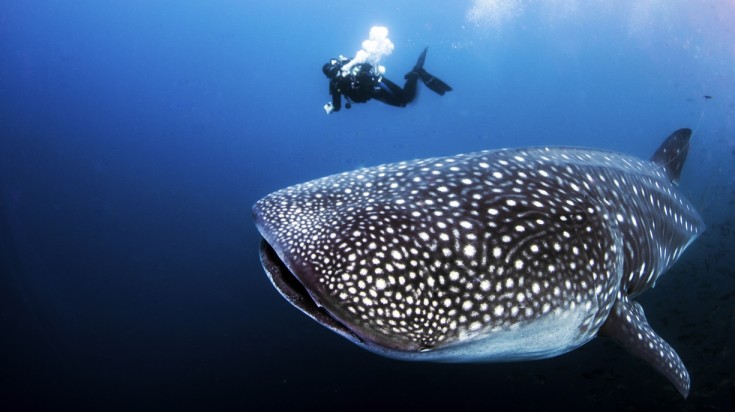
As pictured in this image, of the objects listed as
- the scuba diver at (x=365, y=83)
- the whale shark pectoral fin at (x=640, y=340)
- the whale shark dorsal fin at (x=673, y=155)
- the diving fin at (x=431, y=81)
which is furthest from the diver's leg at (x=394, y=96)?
the whale shark pectoral fin at (x=640, y=340)

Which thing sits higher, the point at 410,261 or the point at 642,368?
the point at 410,261

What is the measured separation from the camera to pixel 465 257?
7.46 ft

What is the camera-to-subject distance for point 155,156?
1688 inches

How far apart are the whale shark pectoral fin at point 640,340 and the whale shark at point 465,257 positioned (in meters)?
0.01

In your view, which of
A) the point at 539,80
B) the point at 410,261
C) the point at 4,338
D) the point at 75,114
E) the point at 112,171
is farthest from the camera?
the point at 539,80

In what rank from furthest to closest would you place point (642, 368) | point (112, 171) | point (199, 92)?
point (199, 92), point (112, 171), point (642, 368)

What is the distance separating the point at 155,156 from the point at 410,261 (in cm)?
4601

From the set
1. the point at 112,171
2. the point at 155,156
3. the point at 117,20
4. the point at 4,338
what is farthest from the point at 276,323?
the point at 117,20

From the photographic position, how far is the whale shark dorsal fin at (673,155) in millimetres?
5887

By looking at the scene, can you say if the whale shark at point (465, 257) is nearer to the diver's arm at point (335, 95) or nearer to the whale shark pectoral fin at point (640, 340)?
the whale shark pectoral fin at point (640, 340)

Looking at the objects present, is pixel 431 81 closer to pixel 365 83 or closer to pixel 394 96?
pixel 394 96

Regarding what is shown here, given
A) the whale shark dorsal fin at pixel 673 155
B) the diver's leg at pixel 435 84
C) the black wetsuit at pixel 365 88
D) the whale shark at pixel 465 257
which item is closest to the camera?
the whale shark at pixel 465 257

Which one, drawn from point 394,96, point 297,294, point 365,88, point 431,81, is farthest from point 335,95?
point 297,294

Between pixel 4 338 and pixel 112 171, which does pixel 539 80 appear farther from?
pixel 4 338
